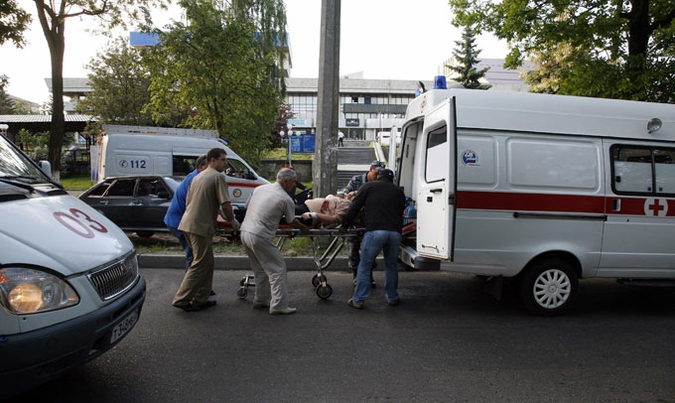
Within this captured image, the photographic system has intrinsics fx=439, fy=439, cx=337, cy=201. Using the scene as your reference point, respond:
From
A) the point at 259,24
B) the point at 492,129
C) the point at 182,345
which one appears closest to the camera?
the point at 182,345

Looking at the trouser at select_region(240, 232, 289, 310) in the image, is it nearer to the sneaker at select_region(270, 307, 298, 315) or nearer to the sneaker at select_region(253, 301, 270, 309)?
the sneaker at select_region(270, 307, 298, 315)

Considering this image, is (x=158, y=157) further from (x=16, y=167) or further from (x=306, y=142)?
(x=306, y=142)

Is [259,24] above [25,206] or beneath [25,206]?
above

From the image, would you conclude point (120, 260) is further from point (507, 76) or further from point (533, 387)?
point (507, 76)

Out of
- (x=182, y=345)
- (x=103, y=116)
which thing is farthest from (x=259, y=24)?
(x=182, y=345)

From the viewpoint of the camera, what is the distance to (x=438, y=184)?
196 inches

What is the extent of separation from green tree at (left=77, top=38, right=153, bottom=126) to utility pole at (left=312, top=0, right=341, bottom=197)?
72.3 feet

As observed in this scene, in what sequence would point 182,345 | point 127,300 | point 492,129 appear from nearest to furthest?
point 127,300 < point 182,345 < point 492,129

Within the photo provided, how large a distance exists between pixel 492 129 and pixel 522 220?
1.12 metres

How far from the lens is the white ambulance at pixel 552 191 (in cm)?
509

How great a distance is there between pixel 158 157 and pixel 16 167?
388 inches

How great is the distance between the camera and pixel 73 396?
3211 millimetres

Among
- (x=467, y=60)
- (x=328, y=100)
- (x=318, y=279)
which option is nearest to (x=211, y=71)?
(x=328, y=100)

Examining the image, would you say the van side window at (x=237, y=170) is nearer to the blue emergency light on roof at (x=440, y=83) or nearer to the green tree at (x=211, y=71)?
the green tree at (x=211, y=71)
